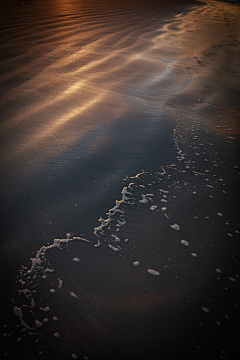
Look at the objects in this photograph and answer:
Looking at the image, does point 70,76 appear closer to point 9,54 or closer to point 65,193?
point 9,54

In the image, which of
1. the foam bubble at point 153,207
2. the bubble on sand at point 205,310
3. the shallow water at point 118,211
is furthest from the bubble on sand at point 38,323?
the foam bubble at point 153,207

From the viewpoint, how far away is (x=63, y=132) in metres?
1.65

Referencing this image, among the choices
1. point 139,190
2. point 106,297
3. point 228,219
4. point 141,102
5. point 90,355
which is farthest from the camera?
point 141,102

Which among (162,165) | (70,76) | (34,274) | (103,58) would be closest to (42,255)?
(34,274)

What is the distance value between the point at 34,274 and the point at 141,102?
5.79 feet

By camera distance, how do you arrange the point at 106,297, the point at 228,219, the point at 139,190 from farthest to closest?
1. the point at 139,190
2. the point at 228,219
3. the point at 106,297

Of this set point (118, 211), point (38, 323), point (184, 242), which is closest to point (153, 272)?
point (184, 242)

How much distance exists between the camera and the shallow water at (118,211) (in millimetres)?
769

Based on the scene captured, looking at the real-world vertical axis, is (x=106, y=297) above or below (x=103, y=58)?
below

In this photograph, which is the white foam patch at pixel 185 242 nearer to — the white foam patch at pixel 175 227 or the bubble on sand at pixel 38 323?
the white foam patch at pixel 175 227

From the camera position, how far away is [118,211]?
1.16 meters

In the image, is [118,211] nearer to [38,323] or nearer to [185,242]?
[185,242]

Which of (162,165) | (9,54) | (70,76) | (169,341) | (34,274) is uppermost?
(9,54)

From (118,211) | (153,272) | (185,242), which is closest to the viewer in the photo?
(153,272)
